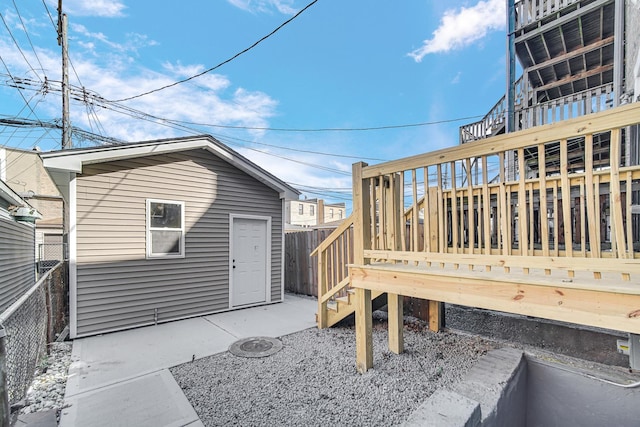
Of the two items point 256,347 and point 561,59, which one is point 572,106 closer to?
point 561,59

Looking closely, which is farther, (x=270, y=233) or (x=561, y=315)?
(x=270, y=233)

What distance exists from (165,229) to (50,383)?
2527 millimetres

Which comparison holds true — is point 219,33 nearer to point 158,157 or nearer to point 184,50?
point 184,50

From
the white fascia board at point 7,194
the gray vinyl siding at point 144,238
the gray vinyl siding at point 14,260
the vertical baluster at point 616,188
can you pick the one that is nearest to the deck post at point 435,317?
the vertical baluster at point 616,188

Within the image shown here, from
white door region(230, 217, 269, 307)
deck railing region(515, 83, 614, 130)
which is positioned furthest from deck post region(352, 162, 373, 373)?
deck railing region(515, 83, 614, 130)

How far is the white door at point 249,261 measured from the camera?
584 cm

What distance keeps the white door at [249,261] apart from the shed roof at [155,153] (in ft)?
2.96

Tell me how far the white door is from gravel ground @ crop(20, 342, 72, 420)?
261cm

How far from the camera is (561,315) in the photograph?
1.84 metres

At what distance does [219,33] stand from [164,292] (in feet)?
21.5

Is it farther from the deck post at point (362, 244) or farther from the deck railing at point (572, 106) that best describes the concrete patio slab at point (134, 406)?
the deck railing at point (572, 106)

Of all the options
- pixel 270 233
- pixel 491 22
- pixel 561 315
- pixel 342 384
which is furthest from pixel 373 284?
pixel 491 22

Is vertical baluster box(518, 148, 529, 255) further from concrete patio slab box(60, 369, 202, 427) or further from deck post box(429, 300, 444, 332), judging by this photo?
concrete patio slab box(60, 369, 202, 427)

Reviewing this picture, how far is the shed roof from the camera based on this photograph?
13.3ft
